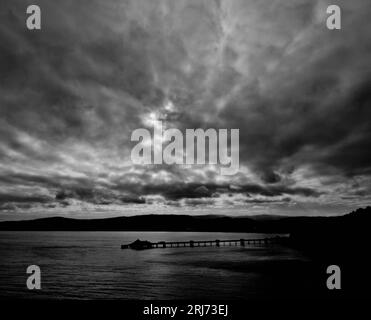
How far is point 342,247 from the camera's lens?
65375mm

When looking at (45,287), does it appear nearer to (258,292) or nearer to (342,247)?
(258,292)

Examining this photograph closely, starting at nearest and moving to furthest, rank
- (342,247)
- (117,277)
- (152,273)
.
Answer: (117,277) < (152,273) < (342,247)
